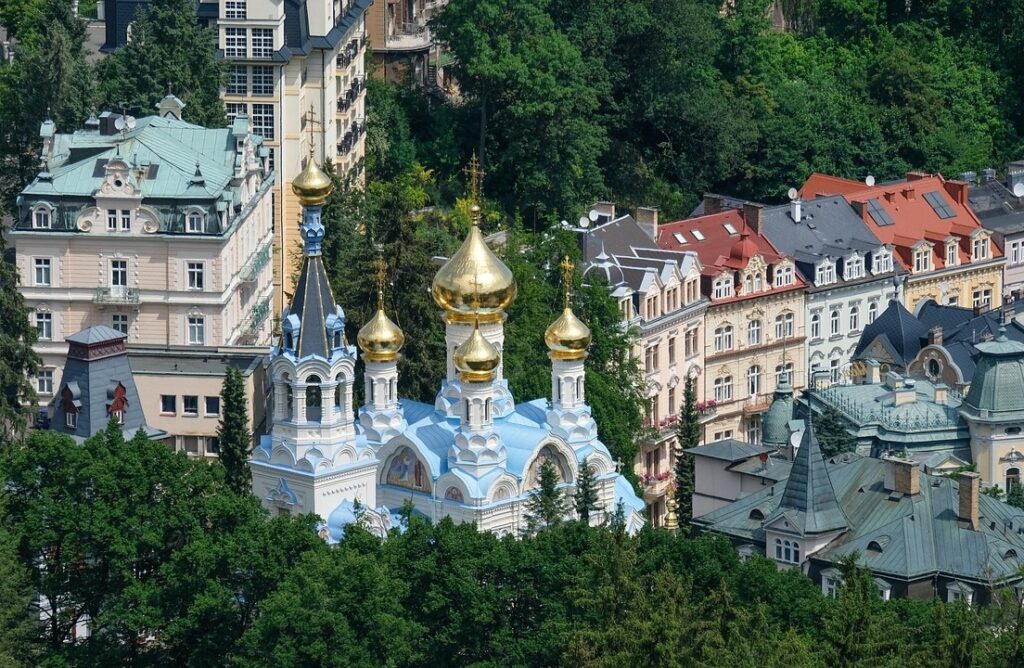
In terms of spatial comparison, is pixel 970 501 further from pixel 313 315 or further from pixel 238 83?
pixel 238 83

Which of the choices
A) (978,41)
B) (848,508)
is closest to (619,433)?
(848,508)

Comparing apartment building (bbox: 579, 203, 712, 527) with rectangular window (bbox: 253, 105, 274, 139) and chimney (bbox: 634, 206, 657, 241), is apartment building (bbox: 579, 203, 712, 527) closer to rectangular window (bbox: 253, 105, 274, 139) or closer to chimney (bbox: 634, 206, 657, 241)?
chimney (bbox: 634, 206, 657, 241)

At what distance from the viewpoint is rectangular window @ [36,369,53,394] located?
133625mm

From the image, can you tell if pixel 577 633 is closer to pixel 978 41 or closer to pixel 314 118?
pixel 314 118

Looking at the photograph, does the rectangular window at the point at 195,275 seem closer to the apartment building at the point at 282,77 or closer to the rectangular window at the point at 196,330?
the rectangular window at the point at 196,330

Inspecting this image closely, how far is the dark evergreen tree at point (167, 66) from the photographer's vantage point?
147 m

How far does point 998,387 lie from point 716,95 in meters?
40.9

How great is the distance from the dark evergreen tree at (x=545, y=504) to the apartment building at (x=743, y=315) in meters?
30.3

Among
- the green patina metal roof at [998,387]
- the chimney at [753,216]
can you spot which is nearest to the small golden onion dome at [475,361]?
the green patina metal roof at [998,387]

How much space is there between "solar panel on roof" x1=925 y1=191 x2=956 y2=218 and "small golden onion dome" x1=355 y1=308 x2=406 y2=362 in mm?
46216

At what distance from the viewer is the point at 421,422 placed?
11775 centimetres

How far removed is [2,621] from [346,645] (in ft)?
30.9

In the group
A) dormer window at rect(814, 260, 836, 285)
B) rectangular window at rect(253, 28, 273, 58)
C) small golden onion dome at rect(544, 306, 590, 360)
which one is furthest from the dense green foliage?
small golden onion dome at rect(544, 306, 590, 360)

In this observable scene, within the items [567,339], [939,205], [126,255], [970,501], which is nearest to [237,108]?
[126,255]
